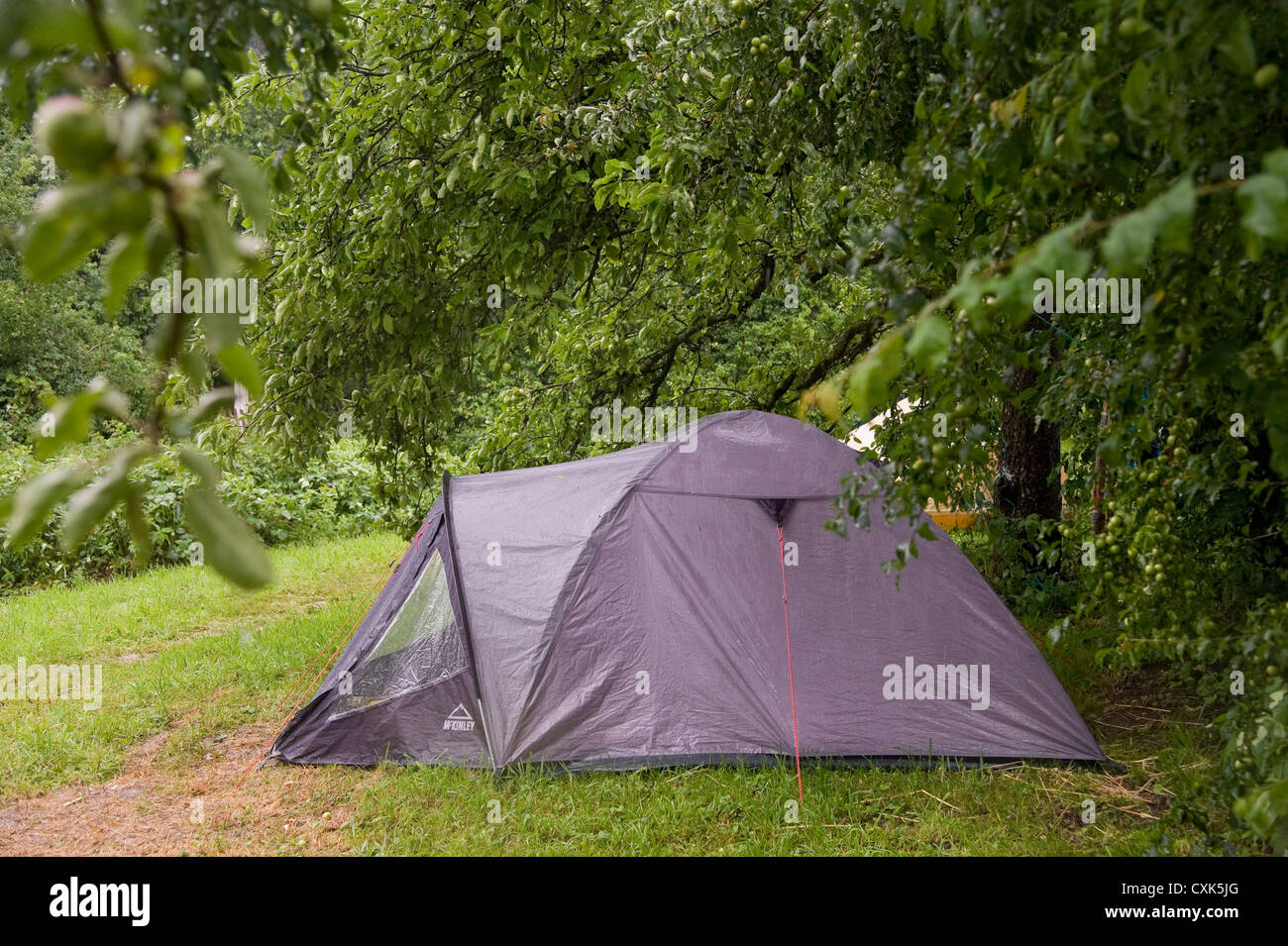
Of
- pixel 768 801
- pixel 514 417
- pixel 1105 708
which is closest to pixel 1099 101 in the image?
pixel 768 801

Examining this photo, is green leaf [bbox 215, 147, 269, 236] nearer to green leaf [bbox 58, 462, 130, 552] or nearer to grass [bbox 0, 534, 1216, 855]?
green leaf [bbox 58, 462, 130, 552]

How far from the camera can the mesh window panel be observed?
4789mm

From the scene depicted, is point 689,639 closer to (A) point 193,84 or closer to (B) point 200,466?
(A) point 193,84

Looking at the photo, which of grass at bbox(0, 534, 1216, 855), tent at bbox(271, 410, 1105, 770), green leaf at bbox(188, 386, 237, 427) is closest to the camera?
green leaf at bbox(188, 386, 237, 427)

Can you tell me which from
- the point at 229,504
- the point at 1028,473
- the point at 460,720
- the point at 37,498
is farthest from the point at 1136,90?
the point at 229,504

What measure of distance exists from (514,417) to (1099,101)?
4925 millimetres

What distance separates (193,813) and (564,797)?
1.71m

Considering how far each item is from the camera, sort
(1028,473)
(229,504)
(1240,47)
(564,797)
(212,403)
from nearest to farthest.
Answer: (212,403) → (1240,47) → (564,797) → (1028,473) → (229,504)

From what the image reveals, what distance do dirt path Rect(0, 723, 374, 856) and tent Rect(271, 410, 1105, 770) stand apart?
286 millimetres

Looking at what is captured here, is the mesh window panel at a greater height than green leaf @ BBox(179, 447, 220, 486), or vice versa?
green leaf @ BBox(179, 447, 220, 486)

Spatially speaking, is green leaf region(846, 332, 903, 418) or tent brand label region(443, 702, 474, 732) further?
tent brand label region(443, 702, 474, 732)

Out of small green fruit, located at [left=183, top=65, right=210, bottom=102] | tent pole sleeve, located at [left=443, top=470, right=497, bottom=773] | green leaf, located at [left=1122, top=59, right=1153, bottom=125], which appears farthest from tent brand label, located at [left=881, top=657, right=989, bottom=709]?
small green fruit, located at [left=183, top=65, right=210, bottom=102]

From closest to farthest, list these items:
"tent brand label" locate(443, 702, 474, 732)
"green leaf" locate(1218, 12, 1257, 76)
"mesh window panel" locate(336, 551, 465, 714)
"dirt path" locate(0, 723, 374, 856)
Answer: "green leaf" locate(1218, 12, 1257, 76) < "dirt path" locate(0, 723, 374, 856) < "tent brand label" locate(443, 702, 474, 732) < "mesh window panel" locate(336, 551, 465, 714)

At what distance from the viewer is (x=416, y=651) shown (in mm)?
4898
